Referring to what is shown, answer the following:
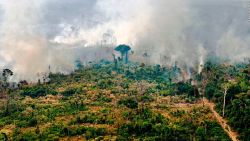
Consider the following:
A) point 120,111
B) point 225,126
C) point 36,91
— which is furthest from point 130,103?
point 36,91

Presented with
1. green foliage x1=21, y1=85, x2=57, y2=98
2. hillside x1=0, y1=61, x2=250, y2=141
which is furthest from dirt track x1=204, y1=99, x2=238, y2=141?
green foliage x1=21, y1=85, x2=57, y2=98

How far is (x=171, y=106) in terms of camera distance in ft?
407

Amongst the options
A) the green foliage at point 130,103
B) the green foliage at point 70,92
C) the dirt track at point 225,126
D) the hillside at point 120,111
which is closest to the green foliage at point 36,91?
the hillside at point 120,111

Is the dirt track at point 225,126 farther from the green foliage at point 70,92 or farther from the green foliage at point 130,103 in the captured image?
the green foliage at point 70,92

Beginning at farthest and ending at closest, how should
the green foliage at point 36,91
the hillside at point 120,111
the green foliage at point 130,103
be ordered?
the green foliage at point 36,91 < the green foliage at point 130,103 < the hillside at point 120,111

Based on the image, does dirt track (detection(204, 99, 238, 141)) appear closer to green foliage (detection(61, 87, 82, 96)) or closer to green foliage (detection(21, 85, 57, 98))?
green foliage (detection(61, 87, 82, 96))

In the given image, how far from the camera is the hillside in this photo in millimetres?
92625

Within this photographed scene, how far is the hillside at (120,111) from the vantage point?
92625mm

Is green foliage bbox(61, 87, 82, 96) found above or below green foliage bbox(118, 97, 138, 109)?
above

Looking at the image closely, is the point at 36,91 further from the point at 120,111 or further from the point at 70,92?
the point at 120,111

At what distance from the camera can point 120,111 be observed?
112375 millimetres

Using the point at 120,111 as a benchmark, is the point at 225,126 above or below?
below

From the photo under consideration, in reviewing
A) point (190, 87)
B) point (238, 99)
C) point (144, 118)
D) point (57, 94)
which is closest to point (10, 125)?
point (144, 118)

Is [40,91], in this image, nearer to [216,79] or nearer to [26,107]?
[26,107]
